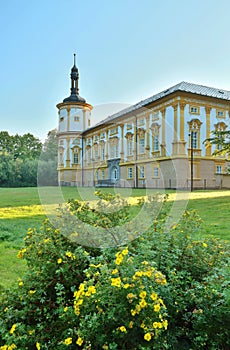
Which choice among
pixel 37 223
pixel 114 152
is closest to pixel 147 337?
pixel 37 223

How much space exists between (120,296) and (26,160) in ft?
162

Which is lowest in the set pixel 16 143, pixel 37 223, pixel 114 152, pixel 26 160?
pixel 37 223

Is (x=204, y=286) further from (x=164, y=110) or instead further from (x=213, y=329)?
(x=164, y=110)

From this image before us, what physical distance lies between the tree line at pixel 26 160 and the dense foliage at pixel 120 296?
1222mm

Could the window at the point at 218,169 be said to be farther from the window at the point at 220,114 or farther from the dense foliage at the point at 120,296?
the dense foliage at the point at 120,296

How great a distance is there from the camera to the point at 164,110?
27531 mm

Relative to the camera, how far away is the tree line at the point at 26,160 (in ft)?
14.2

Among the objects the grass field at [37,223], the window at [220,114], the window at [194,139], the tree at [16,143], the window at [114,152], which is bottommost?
the grass field at [37,223]

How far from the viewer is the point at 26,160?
49000 mm

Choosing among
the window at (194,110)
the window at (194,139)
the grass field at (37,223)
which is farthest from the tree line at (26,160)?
the window at (194,110)

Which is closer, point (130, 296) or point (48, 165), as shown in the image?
point (130, 296)

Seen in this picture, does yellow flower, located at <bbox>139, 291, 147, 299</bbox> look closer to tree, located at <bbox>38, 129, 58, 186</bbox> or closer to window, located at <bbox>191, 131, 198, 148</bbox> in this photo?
tree, located at <bbox>38, 129, 58, 186</bbox>

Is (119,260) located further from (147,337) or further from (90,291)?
(147,337)

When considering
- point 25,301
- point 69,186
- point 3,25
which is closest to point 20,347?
point 25,301
